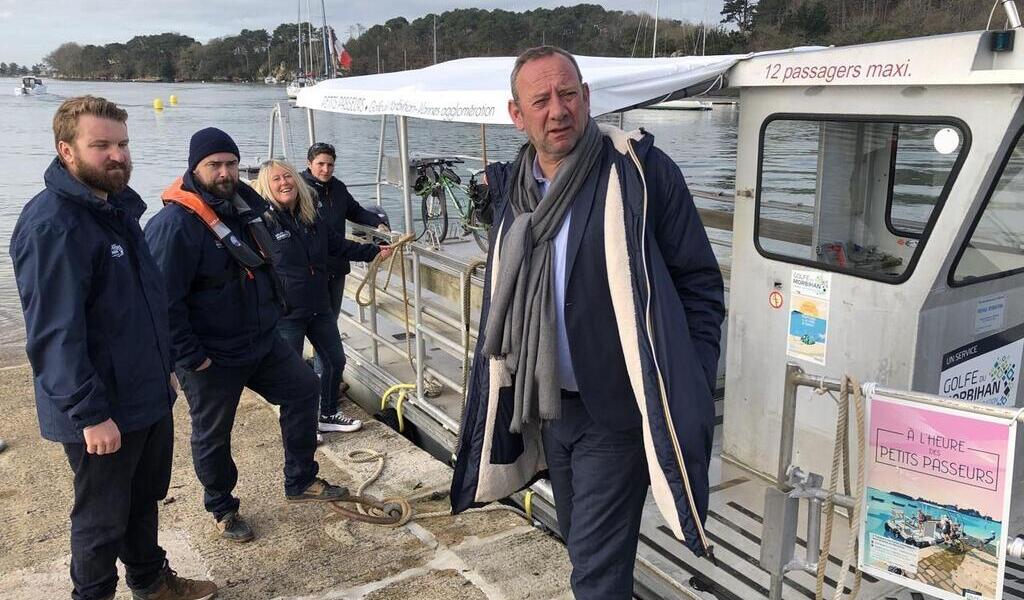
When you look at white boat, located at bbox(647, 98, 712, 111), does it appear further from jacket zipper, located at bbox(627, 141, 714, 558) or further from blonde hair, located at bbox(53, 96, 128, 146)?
blonde hair, located at bbox(53, 96, 128, 146)

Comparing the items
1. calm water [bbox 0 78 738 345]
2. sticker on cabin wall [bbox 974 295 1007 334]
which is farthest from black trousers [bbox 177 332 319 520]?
calm water [bbox 0 78 738 345]

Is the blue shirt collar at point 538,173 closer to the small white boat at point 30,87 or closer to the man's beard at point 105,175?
the man's beard at point 105,175

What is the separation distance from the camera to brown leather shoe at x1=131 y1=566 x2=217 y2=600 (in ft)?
10.1

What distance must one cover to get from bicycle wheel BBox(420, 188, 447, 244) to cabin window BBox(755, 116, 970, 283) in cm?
613

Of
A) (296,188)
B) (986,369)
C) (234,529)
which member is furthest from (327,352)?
(986,369)

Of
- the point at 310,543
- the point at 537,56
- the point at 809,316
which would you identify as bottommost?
the point at 310,543

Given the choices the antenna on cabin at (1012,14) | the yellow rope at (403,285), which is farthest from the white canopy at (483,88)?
the antenna on cabin at (1012,14)

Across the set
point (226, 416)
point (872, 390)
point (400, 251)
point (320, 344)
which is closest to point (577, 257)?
point (872, 390)

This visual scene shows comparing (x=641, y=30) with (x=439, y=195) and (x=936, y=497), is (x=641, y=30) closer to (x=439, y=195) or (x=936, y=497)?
(x=439, y=195)

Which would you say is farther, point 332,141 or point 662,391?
point 332,141

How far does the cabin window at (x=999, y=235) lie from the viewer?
2971mm

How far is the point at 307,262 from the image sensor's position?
14.6 feet

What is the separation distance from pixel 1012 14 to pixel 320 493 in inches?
133

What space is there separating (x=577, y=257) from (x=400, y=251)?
8.92 ft
